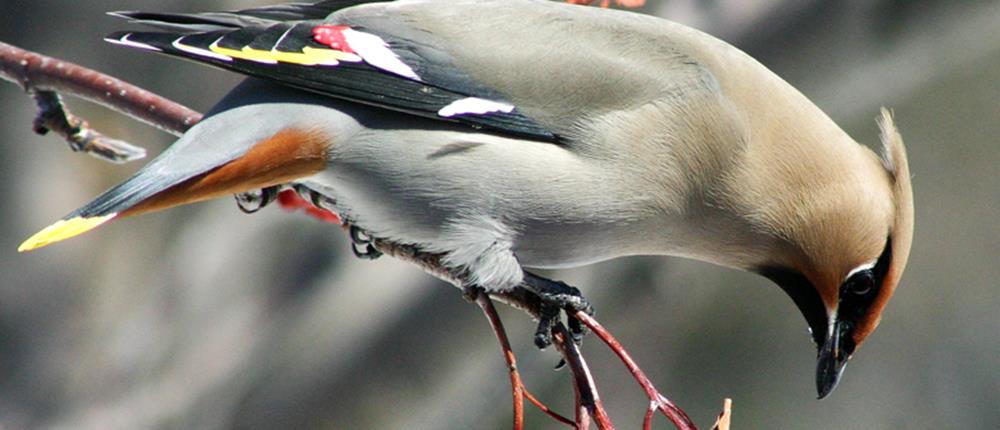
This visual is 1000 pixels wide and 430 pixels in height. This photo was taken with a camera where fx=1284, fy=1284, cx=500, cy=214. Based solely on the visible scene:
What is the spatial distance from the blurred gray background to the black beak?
2.22 meters

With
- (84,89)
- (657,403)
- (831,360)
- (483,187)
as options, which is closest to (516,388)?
(657,403)

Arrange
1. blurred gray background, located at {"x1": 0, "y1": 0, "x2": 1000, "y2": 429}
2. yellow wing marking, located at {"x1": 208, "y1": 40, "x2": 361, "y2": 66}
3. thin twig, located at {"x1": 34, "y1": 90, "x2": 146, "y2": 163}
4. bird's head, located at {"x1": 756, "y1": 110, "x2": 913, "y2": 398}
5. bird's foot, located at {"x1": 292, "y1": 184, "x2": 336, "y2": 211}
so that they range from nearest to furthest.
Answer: yellow wing marking, located at {"x1": 208, "y1": 40, "x2": 361, "y2": 66} → bird's head, located at {"x1": 756, "y1": 110, "x2": 913, "y2": 398} → bird's foot, located at {"x1": 292, "y1": 184, "x2": 336, "y2": 211} → thin twig, located at {"x1": 34, "y1": 90, "x2": 146, "y2": 163} → blurred gray background, located at {"x1": 0, "y1": 0, "x2": 1000, "y2": 429}

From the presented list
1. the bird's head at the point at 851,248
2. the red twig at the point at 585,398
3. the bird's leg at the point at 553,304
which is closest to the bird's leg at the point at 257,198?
the bird's leg at the point at 553,304

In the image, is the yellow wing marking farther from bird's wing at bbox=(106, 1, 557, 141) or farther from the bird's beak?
the bird's beak

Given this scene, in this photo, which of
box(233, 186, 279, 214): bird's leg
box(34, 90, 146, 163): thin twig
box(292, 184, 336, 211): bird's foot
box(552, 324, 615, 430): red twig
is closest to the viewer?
box(552, 324, 615, 430): red twig

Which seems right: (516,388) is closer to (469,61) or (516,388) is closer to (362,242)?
(469,61)

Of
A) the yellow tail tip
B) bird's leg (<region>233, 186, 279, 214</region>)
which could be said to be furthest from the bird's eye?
the yellow tail tip

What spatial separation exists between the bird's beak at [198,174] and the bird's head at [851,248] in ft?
2.67

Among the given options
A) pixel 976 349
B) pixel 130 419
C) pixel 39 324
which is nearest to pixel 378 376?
pixel 130 419

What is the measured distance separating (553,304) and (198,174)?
576 mm

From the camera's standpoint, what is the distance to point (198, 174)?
6.29 ft

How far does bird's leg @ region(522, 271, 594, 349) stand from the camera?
1979 mm

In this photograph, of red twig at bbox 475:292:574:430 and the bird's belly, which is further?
the bird's belly

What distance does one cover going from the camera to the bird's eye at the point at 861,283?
2.16 m
